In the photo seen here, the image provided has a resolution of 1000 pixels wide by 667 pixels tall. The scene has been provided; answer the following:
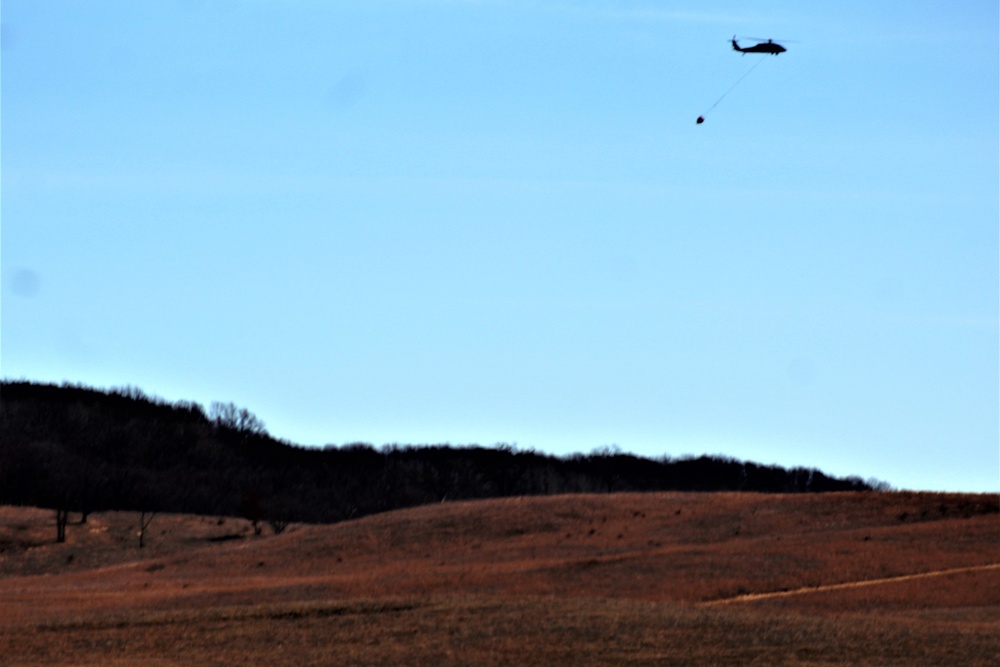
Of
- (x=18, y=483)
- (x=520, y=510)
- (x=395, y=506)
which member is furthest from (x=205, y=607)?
(x=395, y=506)

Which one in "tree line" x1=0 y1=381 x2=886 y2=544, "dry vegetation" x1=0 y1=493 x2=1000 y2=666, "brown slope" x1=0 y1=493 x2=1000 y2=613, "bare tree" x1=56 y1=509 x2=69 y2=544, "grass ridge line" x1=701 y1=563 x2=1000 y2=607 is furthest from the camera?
"tree line" x1=0 y1=381 x2=886 y2=544

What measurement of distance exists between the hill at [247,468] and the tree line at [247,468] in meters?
0.11

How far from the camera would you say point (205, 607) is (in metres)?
25.9

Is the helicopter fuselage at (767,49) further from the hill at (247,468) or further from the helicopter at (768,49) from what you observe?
the hill at (247,468)

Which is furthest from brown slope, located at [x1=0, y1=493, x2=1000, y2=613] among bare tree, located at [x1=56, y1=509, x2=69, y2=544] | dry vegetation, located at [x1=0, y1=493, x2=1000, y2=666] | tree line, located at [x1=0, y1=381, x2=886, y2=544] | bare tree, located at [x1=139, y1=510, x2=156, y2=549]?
tree line, located at [x1=0, y1=381, x2=886, y2=544]

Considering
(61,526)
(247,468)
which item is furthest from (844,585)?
(247,468)

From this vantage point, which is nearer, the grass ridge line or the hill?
the grass ridge line

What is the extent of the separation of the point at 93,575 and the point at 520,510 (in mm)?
11715

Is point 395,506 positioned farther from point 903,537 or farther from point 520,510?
point 903,537

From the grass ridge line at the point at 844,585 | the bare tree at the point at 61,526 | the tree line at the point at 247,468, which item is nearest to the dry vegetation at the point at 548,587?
the grass ridge line at the point at 844,585

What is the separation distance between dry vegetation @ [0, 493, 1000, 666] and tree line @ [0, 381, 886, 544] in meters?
26.9

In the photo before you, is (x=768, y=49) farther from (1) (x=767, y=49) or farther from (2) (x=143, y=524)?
(2) (x=143, y=524)

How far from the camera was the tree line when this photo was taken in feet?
237

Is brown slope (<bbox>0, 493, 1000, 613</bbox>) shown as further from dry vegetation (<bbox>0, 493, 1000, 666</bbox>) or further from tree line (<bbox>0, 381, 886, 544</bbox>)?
tree line (<bbox>0, 381, 886, 544</bbox>)
